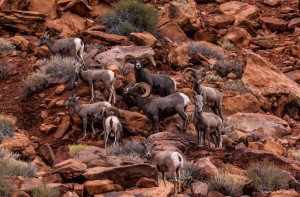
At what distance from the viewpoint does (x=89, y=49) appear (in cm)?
2148

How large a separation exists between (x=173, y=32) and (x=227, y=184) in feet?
45.0

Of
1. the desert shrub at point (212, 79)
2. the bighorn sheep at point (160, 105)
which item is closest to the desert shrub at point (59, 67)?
the bighorn sheep at point (160, 105)

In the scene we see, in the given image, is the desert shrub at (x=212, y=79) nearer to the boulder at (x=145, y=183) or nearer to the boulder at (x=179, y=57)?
the boulder at (x=179, y=57)

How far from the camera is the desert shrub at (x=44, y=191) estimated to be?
10617 mm

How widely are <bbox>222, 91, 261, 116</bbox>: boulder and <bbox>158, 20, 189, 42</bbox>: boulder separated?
5.71m

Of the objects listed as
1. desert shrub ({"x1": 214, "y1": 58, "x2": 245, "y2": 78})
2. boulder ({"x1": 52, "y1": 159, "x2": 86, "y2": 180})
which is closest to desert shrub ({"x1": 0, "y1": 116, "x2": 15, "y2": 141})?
boulder ({"x1": 52, "y1": 159, "x2": 86, "y2": 180})

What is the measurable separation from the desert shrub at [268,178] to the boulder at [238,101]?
6364 millimetres

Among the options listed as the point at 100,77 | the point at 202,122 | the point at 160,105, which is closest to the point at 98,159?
the point at 202,122

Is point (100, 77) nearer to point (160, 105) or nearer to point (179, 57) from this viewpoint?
point (160, 105)

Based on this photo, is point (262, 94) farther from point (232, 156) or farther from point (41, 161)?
point (41, 161)

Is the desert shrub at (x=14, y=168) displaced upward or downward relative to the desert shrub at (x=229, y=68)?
upward

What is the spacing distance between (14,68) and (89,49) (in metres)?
2.64

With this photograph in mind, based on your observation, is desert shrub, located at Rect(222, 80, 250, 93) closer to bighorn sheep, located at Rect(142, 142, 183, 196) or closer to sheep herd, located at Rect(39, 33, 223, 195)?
sheep herd, located at Rect(39, 33, 223, 195)

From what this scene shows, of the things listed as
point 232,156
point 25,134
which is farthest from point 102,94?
point 232,156
